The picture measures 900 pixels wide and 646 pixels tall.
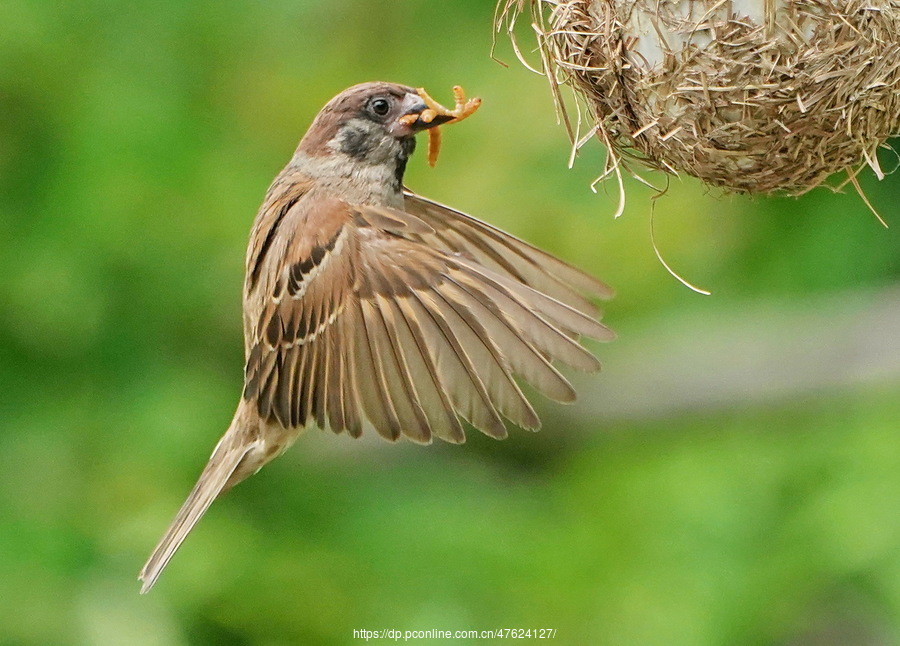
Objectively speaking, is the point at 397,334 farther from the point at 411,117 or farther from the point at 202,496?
the point at 202,496

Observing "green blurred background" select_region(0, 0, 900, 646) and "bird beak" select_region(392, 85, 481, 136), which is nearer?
"bird beak" select_region(392, 85, 481, 136)

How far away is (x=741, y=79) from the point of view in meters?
2.49

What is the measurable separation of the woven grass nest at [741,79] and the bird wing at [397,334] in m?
0.49

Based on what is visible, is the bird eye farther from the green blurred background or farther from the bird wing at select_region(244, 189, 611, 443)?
the green blurred background

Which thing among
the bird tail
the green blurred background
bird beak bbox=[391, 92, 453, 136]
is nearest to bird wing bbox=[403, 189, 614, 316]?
bird beak bbox=[391, 92, 453, 136]

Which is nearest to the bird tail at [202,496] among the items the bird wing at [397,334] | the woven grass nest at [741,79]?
the bird wing at [397,334]

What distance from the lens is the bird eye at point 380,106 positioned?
3.42 meters

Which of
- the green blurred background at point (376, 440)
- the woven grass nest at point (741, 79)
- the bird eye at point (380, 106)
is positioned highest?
the woven grass nest at point (741, 79)

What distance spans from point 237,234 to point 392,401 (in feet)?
6.39

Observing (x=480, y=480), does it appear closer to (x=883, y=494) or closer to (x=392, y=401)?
(x=883, y=494)

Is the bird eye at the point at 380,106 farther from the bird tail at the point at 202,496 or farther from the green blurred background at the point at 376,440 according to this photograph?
the green blurred background at the point at 376,440

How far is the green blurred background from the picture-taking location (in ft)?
14.1

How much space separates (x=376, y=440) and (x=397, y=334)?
238 cm

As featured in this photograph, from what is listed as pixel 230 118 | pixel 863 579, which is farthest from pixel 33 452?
pixel 863 579
